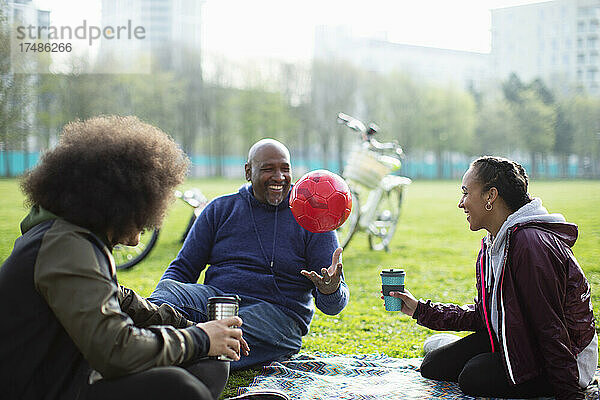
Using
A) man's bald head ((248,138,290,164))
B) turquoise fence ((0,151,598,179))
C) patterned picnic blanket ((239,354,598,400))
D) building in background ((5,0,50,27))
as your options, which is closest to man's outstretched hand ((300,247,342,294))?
patterned picnic blanket ((239,354,598,400))

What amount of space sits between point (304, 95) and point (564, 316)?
147 ft

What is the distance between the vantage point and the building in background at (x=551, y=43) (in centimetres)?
3066

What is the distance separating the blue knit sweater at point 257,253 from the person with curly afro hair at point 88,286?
5.65 ft

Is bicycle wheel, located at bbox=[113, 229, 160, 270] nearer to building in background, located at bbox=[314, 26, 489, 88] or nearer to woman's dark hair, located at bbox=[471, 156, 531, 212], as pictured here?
woman's dark hair, located at bbox=[471, 156, 531, 212]

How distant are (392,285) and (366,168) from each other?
514 centimetres

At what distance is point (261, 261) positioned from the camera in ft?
13.7

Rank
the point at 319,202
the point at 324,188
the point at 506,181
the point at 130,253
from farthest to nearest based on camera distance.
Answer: the point at 130,253 → the point at 324,188 → the point at 319,202 → the point at 506,181

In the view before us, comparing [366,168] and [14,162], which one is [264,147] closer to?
[366,168]

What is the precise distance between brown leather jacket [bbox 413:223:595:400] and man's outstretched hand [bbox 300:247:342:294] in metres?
0.91

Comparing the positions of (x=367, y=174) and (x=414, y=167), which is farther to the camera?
(x=414, y=167)

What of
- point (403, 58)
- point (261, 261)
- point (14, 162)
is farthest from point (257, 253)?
point (403, 58)

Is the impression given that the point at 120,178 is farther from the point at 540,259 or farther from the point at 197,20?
the point at 197,20

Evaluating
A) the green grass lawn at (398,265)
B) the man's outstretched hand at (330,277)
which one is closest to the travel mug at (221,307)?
the green grass lawn at (398,265)

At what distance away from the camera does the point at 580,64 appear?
3497 cm
